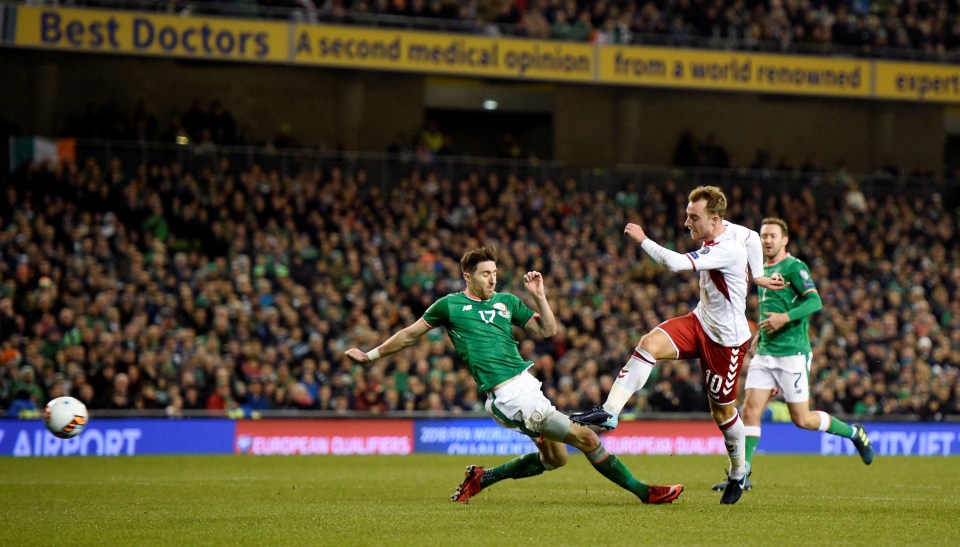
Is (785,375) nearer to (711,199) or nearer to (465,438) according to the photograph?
(711,199)

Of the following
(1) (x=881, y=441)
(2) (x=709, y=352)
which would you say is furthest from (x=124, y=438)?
(1) (x=881, y=441)

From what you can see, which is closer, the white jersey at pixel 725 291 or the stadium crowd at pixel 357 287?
the white jersey at pixel 725 291

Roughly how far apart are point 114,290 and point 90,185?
2.94 m

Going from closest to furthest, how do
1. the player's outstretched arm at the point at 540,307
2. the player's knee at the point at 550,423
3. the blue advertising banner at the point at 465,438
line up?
the player's outstretched arm at the point at 540,307
the player's knee at the point at 550,423
the blue advertising banner at the point at 465,438

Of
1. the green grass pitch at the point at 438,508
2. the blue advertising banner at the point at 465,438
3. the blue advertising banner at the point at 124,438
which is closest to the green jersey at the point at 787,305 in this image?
the green grass pitch at the point at 438,508

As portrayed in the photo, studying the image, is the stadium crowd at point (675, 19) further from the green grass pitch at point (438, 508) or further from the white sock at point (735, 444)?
the white sock at point (735, 444)

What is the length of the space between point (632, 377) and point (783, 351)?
2830mm

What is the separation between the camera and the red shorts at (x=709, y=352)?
9820 mm

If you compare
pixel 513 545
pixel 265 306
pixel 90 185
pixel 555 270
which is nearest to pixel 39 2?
pixel 90 185

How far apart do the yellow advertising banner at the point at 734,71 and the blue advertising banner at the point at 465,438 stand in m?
10.0

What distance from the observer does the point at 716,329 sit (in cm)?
980

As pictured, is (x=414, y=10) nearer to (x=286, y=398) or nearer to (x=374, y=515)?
(x=286, y=398)

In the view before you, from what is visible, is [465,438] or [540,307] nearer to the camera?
[540,307]

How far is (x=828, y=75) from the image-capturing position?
28.5 meters
